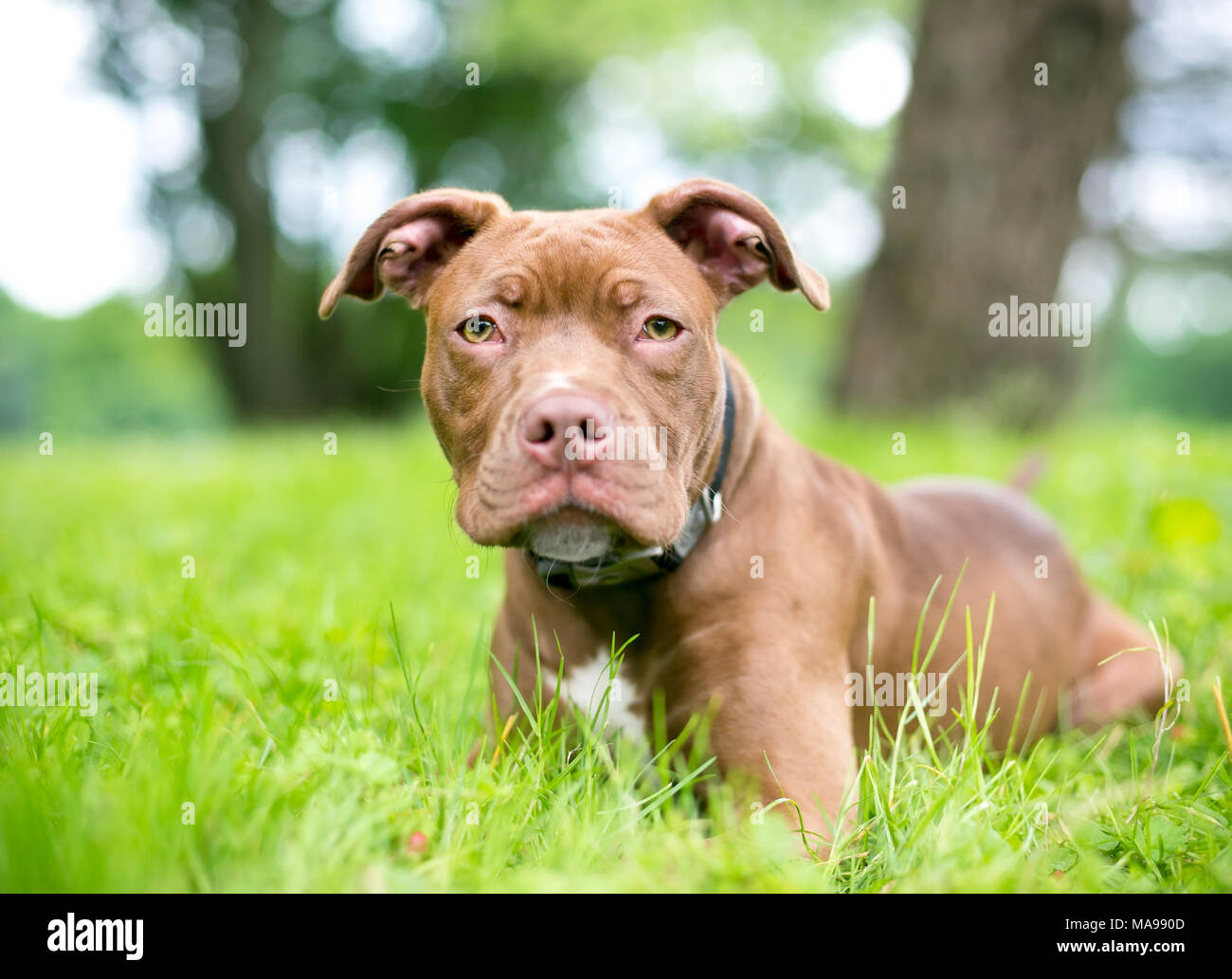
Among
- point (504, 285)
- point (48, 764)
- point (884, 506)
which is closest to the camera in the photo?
point (48, 764)

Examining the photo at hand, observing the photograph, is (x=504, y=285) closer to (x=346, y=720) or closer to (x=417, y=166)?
(x=346, y=720)

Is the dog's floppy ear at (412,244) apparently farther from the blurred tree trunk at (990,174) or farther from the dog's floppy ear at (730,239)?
the blurred tree trunk at (990,174)

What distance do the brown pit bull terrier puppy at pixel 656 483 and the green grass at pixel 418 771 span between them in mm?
223

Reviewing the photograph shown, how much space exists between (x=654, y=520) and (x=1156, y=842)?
1486 millimetres

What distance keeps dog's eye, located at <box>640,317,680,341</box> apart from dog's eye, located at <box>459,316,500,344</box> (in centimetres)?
45

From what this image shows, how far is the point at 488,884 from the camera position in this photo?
79.8 inches

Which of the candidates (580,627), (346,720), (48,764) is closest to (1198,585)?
(580,627)

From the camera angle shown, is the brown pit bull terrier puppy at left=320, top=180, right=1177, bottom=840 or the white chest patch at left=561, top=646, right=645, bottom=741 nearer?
the brown pit bull terrier puppy at left=320, top=180, right=1177, bottom=840

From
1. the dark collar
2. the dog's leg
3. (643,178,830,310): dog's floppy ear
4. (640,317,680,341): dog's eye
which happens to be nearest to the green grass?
the dog's leg

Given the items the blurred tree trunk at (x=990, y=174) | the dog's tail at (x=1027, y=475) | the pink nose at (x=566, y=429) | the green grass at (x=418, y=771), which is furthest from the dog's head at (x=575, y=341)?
the blurred tree trunk at (x=990, y=174)

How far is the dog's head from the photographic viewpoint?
2.68 meters

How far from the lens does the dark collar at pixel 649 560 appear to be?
3046 millimetres

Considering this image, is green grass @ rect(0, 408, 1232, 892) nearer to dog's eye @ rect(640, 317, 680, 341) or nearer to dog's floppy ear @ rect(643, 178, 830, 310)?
dog's eye @ rect(640, 317, 680, 341)

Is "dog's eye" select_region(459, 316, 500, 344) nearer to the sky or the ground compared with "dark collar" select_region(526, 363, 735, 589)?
nearer to the sky
